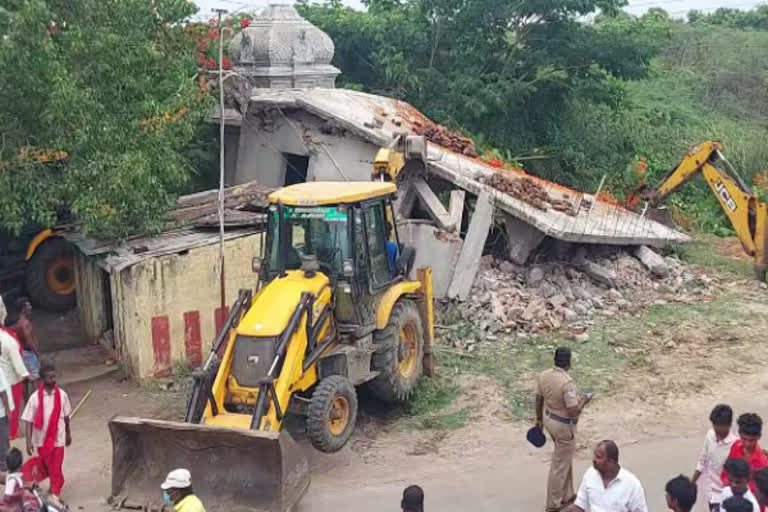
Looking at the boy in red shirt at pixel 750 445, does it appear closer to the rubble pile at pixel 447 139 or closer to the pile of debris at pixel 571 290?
the pile of debris at pixel 571 290

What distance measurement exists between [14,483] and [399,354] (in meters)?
4.94

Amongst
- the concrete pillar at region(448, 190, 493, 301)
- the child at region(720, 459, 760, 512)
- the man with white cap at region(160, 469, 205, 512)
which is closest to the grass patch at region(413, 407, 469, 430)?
the concrete pillar at region(448, 190, 493, 301)

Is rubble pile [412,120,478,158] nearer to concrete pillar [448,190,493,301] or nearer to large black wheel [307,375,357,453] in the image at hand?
concrete pillar [448,190,493,301]

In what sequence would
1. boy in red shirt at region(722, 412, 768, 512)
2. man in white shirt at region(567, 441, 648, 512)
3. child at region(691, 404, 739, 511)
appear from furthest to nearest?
child at region(691, 404, 739, 511), boy in red shirt at region(722, 412, 768, 512), man in white shirt at region(567, 441, 648, 512)

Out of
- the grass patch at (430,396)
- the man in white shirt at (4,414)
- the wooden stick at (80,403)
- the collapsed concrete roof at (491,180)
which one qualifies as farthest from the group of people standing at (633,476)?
the collapsed concrete roof at (491,180)

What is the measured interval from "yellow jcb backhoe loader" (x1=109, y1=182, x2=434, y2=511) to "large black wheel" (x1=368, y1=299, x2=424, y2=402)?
0.01m

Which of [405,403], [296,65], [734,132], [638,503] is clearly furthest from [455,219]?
[734,132]

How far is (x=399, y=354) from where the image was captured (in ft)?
35.6

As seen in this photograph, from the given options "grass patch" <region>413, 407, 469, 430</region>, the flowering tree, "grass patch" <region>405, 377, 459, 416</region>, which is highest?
the flowering tree

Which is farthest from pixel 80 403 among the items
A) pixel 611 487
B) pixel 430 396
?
pixel 611 487

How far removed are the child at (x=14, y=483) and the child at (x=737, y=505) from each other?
469cm

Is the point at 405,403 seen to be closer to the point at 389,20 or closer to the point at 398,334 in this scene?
the point at 398,334

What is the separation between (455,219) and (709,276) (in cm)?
463

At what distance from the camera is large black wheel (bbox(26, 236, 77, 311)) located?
14711 millimetres
